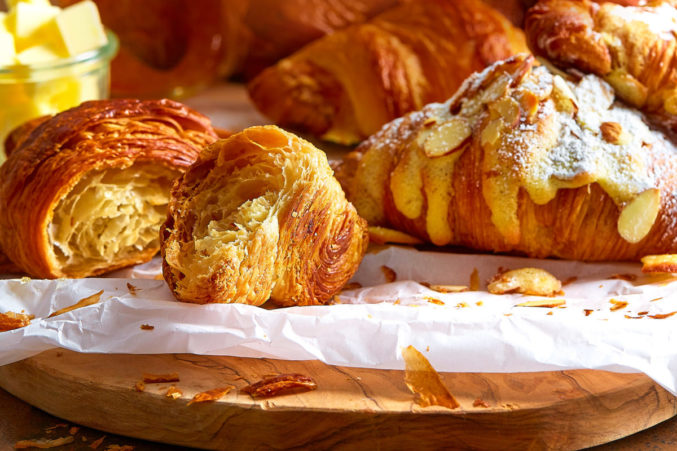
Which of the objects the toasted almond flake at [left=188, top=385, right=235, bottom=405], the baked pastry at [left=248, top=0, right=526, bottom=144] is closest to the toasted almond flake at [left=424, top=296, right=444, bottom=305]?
the toasted almond flake at [left=188, top=385, right=235, bottom=405]

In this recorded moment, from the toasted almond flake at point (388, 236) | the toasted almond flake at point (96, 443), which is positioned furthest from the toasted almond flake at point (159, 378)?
the toasted almond flake at point (388, 236)

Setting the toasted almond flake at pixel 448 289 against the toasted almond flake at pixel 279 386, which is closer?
the toasted almond flake at pixel 279 386

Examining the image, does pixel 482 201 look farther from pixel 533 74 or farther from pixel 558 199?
pixel 533 74

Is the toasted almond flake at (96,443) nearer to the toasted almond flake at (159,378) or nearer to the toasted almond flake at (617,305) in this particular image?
the toasted almond flake at (159,378)

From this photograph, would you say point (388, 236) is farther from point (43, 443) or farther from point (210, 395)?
point (43, 443)

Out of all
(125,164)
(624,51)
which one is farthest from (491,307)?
(125,164)

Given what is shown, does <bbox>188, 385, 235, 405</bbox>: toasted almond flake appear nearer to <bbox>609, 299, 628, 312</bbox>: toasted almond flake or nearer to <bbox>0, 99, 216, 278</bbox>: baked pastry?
<bbox>0, 99, 216, 278</bbox>: baked pastry
